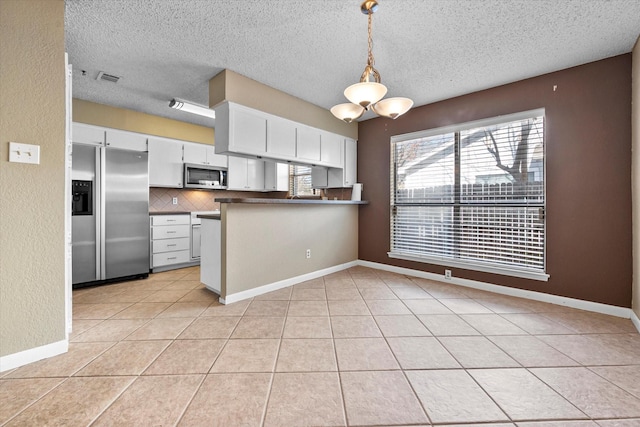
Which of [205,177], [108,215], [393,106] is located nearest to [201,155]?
[205,177]

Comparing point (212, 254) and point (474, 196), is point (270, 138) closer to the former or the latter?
point (212, 254)

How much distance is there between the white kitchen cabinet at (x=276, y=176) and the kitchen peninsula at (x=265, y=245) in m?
1.79

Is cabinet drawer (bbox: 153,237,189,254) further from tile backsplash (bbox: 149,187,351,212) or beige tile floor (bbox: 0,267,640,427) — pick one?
beige tile floor (bbox: 0,267,640,427)

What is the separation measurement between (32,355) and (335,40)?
3.19m

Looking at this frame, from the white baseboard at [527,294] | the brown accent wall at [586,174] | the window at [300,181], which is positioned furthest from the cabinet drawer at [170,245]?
the brown accent wall at [586,174]

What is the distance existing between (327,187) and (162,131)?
282 centimetres

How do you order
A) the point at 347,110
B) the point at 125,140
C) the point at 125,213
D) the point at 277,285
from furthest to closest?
the point at 125,140 < the point at 125,213 < the point at 277,285 < the point at 347,110

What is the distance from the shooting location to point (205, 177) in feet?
16.0

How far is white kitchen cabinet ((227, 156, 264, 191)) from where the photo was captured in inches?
206

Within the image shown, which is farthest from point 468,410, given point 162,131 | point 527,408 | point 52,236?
point 162,131

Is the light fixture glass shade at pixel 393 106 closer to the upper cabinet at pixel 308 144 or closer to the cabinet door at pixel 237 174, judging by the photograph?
the upper cabinet at pixel 308 144

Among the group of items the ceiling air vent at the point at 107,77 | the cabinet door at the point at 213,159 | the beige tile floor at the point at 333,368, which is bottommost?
the beige tile floor at the point at 333,368

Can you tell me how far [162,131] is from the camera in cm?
441

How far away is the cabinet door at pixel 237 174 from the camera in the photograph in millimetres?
5215
